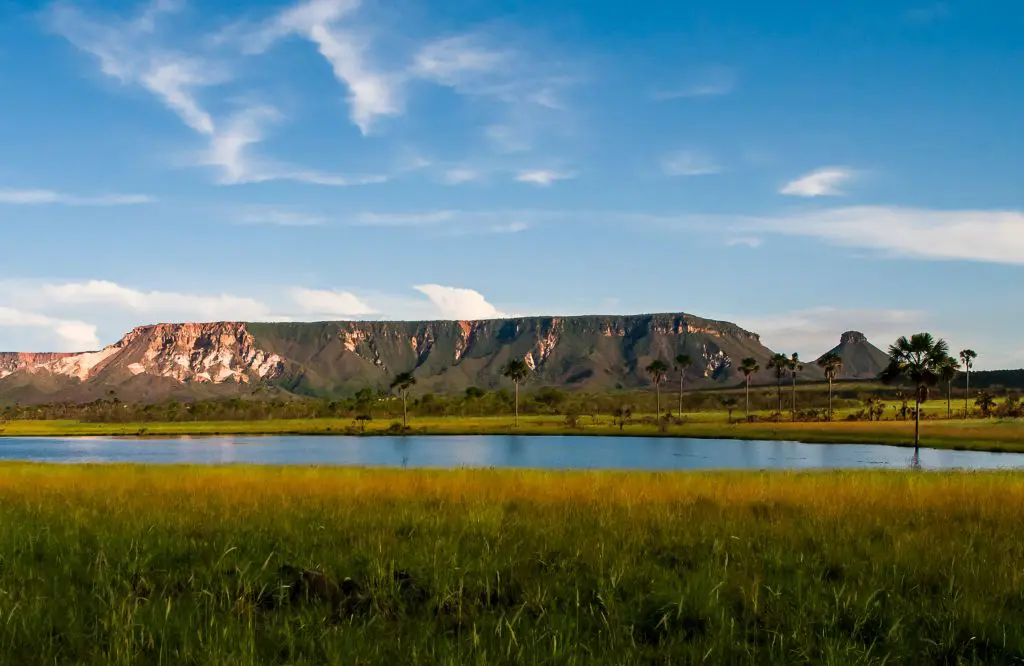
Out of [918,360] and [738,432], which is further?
[738,432]

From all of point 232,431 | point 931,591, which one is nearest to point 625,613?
point 931,591

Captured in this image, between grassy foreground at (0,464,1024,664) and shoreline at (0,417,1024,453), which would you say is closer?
grassy foreground at (0,464,1024,664)

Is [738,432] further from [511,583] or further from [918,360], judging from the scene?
[511,583]

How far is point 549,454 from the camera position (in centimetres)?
8306

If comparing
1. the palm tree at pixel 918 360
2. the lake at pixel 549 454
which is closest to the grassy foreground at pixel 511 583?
the lake at pixel 549 454

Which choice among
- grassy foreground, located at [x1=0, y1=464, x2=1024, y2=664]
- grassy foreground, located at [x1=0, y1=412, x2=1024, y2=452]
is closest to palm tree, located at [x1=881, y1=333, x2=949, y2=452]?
grassy foreground, located at [x1=0, y1=412, x2=1024, y2=452]

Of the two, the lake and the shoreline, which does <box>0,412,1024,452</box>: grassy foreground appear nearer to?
the shoreline

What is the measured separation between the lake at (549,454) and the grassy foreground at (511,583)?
41382 millimetres

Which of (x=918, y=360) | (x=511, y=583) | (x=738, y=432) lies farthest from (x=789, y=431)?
(x=511, y=583)

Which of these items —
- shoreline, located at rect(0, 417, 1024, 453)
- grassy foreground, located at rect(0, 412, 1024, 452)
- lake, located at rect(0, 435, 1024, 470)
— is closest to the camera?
lake, located at rect(0, 435, 1024, 470)

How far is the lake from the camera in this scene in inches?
2564

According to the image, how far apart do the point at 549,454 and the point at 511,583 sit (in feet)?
246

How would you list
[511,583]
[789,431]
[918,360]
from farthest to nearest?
1. [789,431]
2. [918,360]
3. [511,583]

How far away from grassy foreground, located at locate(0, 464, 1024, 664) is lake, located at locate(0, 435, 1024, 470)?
41.4 meters
